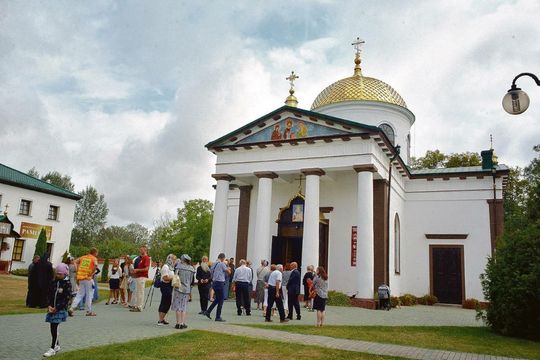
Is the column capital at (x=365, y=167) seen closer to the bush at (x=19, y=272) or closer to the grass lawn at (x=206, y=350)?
the grass lawn at (x=206, y=350)

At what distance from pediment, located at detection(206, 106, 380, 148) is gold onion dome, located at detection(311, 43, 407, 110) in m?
7.12

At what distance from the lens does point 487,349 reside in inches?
362

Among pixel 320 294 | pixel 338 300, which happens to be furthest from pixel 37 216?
pixel 320 294

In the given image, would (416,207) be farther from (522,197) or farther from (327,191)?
(522,197)

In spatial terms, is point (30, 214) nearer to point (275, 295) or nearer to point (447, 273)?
point (275, 295)

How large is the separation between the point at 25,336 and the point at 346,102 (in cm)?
2238

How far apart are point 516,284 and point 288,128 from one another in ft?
41.8

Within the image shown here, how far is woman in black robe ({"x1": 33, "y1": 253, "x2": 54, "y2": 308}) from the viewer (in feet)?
44.7

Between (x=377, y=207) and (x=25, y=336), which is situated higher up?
(x=377, y=207)

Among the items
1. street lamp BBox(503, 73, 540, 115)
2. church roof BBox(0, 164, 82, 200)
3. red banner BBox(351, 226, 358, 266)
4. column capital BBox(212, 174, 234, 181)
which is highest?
church roof BBox(0, 164, 82, 200)

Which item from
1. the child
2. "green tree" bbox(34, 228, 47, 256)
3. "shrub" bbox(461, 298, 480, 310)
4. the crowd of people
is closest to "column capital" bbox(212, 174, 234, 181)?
the crowd of people

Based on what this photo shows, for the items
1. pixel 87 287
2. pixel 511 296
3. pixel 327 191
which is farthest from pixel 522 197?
pixel 87 287

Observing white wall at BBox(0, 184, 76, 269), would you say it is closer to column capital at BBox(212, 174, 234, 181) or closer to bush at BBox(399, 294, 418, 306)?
column capital at BBox(212, 174, 234, 181)

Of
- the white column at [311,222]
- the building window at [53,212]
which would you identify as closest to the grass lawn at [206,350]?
the white column at [311,222]
